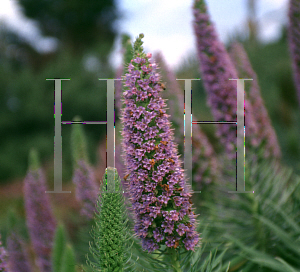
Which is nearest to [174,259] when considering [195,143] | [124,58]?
[124,58]

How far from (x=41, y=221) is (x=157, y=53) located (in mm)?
2269

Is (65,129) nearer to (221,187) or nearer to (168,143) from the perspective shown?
(221,187)

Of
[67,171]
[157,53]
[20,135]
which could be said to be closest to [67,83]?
[20,135]

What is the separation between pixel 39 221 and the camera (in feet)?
9.08

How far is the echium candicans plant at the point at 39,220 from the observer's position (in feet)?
8.57

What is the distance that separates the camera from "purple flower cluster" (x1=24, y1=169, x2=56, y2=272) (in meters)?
2.61

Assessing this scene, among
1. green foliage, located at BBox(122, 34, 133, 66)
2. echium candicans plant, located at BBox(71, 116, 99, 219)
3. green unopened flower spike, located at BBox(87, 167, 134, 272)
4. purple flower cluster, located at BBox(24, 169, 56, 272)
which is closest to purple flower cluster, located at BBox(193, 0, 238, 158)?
green foliage, located at BBox(122, 34, 133, 66)

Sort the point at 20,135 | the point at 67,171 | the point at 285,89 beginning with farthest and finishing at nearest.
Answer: the point at 20,135 → the point at 67,171 → the point at 285,89

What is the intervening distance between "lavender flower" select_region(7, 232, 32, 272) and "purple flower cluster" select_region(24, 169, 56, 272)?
472 millimetres

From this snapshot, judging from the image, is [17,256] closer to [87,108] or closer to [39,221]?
[39,221]

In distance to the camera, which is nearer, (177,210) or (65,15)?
(177,210)

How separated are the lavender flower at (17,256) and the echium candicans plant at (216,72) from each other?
1.97m

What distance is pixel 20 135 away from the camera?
16.7m

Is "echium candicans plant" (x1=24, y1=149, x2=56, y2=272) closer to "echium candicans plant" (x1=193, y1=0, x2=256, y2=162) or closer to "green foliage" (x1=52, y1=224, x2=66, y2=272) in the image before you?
"green foliage" (x1=52, y1=224, x2=66, y2=272)
